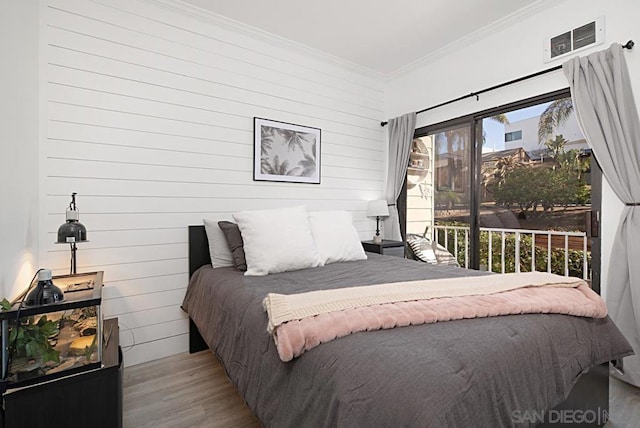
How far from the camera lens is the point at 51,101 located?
213cm

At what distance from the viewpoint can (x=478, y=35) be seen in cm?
300

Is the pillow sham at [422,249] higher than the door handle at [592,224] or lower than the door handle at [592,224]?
lower

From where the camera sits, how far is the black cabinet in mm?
1220

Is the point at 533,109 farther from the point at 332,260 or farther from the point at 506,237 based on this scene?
the point at 332,260

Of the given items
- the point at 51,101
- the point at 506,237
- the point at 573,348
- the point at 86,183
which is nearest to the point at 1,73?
the point at 51,101

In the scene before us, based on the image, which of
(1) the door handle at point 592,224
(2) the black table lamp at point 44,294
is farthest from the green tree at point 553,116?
(2) the black table lamp at point 44,294

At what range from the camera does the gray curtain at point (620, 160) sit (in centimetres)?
207

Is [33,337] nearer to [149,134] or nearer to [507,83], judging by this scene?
[149,134]

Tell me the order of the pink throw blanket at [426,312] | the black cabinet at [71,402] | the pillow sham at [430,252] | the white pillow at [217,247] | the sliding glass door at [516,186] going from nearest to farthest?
1. the pink throw blanket at [426,312]
2. the black cabinet at [71,402]
3. the white pillow at [217,247]
4. the sliding glass door at [516,186]
5. the pillow sham at [430,252]

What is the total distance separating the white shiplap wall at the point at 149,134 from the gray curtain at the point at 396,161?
4.08 feet

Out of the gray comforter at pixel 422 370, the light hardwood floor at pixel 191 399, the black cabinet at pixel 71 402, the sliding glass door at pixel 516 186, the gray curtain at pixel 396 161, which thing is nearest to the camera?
the gray comforter at pixel 422 370

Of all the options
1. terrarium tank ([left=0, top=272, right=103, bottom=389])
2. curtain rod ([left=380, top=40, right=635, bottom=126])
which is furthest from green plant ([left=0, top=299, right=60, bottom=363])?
curtain rod ([left=380, top=40, right=635, bottom=126])

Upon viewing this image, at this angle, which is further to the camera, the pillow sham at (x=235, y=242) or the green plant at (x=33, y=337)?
the pillow sham at (x=235, y=242)

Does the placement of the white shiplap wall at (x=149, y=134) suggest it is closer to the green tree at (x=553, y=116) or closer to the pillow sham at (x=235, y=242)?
the pillow sham at (x=235, y=242)
